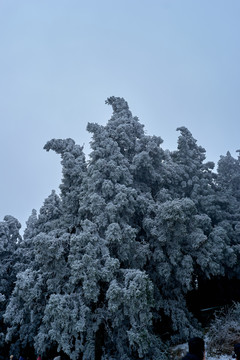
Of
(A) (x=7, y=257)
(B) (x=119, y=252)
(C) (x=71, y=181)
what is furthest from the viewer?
(A) (x=7, y=257)

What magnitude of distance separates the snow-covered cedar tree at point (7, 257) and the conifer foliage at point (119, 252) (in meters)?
0.14

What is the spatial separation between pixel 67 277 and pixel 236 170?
13864 mm

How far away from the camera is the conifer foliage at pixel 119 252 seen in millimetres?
9414

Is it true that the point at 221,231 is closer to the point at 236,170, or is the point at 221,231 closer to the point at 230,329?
the point at 230,329

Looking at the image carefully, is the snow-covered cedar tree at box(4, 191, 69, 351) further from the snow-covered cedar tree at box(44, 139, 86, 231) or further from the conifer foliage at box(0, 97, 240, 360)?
the snow-covered cedar tree at box(44, 139, 86, 231)

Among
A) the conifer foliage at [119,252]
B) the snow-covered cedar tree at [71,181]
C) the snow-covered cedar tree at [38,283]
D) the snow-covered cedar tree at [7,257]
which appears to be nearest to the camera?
the conifer foliage at [119,252]

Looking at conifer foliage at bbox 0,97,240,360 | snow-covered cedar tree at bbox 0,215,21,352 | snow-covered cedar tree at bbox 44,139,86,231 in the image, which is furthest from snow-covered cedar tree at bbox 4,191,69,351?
snow-covered cedar tree at bbox 0,215,21,352

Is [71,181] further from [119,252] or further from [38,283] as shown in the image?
[38,283]

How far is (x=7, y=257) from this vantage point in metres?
17.3

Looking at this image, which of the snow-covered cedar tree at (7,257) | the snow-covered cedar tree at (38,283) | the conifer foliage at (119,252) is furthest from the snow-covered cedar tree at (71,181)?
the snow-covered cedar tree at (7,257)

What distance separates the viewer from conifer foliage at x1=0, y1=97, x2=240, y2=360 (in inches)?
371

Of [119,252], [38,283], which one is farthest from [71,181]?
[38,283]

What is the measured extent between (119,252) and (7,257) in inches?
402

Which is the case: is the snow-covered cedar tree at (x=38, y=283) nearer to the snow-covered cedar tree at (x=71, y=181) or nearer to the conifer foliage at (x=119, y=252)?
the conifer foliage at (x=119, y=252)
